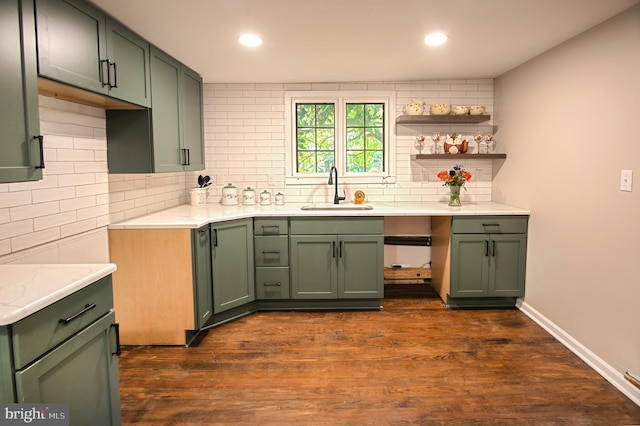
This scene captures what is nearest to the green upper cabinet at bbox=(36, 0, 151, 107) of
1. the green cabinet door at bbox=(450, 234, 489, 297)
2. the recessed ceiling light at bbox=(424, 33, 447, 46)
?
the recessed ceiling light at bbox=(424, 33, 447, 46)

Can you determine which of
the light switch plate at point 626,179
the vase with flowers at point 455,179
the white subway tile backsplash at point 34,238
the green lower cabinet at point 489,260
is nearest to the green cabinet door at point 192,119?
the white subway tile backsplash at point 34,238

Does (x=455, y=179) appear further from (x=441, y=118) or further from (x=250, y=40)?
(x=250, y=40)

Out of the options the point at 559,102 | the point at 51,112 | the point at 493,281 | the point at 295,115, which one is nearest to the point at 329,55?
the point at 295,115

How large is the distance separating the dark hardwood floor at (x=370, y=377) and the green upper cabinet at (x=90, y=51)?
5.39 ft

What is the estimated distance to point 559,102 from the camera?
300 cm

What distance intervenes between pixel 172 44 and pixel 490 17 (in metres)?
2.00

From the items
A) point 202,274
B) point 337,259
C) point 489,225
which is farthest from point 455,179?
point 202,274

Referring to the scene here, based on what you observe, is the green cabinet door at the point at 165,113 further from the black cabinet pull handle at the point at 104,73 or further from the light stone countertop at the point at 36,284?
the light stone countertop at the point at 36,284

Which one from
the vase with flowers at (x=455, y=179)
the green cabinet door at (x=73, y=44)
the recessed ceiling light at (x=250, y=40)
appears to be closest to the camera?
the green cabinet door at (x=73, y=44)

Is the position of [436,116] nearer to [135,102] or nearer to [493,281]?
[493,281]

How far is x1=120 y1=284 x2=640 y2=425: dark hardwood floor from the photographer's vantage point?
2.12 meters

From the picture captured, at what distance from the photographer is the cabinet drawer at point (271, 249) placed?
11.5 feet

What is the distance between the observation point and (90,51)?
2.18 metres

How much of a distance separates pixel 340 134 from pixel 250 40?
5.12 feet
